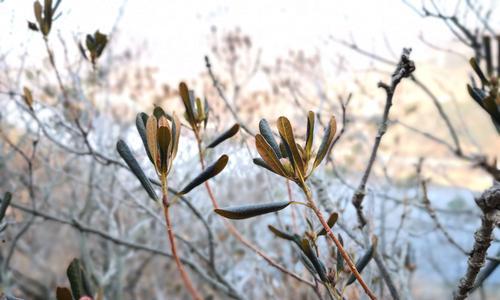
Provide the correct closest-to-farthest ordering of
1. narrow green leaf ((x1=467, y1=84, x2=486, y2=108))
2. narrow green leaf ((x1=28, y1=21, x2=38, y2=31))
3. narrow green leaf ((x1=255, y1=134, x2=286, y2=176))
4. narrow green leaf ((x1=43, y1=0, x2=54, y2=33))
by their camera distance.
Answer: narrow green leaf ((x1=255, y1=134, x2=286, y2=176)) < narrow green leaf ((x1=467, y1=84, x2=486, y2=108)) < narrow green leaf ((x1=43, y1=0, x2=54, y2=33)) < narrow green leaf ((x1=28, y1=21, x2=38, y2=31))

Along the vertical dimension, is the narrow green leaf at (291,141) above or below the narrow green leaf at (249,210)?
above

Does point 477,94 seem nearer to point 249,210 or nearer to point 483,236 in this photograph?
point 483,236

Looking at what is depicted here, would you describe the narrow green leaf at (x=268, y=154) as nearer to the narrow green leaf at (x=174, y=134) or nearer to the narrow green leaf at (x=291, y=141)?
the narrow green leaf at (x=291, y=141)

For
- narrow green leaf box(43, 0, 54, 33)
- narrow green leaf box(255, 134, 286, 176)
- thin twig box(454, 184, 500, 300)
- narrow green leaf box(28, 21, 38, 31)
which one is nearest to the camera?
thin twig box(454, 184, 500, 300)

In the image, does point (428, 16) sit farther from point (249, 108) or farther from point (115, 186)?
point (249, 108)

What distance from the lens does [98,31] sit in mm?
1443

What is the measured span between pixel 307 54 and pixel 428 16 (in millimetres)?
1771

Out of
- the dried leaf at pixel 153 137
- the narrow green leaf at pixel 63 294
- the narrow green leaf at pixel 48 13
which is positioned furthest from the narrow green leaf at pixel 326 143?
the narrow green leaf at pixel 48 13

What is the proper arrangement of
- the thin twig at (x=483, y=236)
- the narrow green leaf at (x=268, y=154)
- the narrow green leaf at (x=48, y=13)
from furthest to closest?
the narrow green leaf at (x=48, y=13) < the narrow green leaf at (x=268, y=154) < the thin twig at (x=483, y=236)

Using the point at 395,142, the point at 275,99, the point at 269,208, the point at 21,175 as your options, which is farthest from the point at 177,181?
the point at 395,142

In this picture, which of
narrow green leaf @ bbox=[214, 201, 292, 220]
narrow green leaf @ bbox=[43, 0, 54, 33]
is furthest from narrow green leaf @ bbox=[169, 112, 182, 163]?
narrow green leaf @ bbox=[43, 0, 54, 33]

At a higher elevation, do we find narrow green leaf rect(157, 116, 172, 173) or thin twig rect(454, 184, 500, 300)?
narrow green leaf rect(157, 116, 172, 173)

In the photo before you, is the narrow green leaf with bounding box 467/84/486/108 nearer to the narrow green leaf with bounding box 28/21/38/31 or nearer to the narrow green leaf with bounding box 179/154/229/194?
the narrow green leaf with bounding box 179/154/229/194

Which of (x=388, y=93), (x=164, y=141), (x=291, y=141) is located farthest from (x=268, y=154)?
(x=388, y=93)
